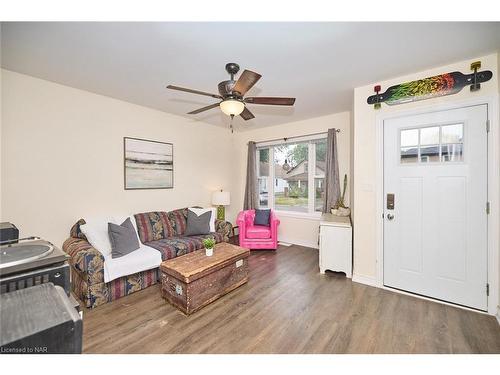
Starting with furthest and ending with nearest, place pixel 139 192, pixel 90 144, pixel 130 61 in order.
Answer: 1. pixel 139 192
2. pixel 90 144
3. pixel 130 61

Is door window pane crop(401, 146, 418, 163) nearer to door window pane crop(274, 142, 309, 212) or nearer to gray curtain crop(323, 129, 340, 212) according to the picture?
gray curtain crop(323, 129, 340, 212)

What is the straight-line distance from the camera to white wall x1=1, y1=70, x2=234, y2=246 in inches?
95.2

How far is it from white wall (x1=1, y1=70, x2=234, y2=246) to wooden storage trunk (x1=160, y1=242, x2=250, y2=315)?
1.59 m

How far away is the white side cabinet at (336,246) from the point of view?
9.63ft

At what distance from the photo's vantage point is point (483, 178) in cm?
213

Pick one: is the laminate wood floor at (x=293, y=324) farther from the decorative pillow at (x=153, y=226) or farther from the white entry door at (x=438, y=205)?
the decorative pillow at (x=153, y=226)

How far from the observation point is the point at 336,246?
9.91ft

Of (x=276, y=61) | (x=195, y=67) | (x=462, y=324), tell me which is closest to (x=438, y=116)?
(x=276, y=61)

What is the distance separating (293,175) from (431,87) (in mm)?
2702

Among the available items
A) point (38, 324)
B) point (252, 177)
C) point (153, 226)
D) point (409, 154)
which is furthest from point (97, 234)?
point (409, 154)

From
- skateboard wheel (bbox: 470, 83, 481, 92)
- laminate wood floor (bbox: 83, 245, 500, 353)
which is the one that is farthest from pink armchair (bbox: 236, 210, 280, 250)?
skateboard wheel (bbox: 470, 83, 481, 92)

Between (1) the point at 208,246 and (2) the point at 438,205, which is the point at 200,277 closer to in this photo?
(1) the point at 208,246

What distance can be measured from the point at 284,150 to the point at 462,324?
372 centimetres
